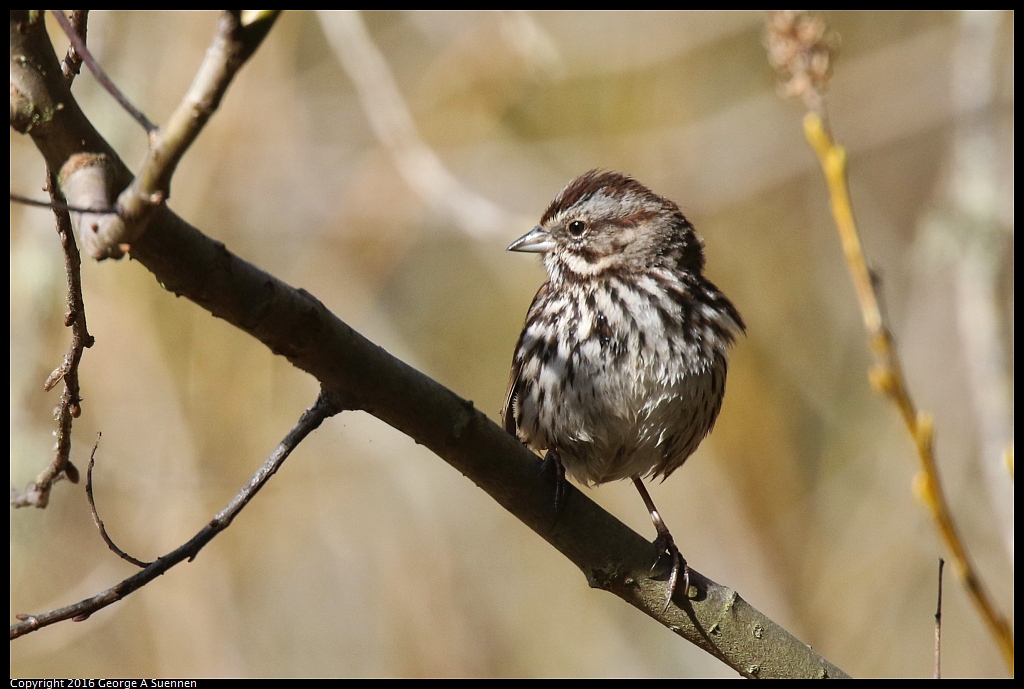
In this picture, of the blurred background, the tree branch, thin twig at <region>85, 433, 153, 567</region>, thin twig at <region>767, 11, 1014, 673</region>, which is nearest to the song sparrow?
the tree branch

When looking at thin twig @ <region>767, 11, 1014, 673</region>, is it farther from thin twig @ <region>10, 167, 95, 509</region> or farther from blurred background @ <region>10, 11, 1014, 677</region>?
blurred background @ <region>10, 11, 1014, 677</region>

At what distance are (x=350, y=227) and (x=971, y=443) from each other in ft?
13.2

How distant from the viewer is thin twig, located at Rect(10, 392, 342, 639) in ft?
5.94

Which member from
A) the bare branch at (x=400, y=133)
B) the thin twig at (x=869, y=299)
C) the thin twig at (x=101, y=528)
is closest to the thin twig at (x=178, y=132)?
the thin twig at (x=101, y=528)

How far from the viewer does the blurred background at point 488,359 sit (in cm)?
555

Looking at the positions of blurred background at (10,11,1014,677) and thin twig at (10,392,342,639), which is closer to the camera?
thin twig at (10,392,342,639)

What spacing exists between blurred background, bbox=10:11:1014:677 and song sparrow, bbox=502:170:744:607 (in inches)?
62.2

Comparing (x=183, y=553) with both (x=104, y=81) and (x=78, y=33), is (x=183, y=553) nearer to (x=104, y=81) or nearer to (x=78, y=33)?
(x=104, y=81)

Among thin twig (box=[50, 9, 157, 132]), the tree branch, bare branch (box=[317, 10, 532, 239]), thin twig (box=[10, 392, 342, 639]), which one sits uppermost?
bare branch (box=[317, 10, 532, 239])

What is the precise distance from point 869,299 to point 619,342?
3.38 feet

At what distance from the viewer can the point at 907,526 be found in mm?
6242

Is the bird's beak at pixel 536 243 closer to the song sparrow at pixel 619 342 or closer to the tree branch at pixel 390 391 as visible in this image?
the song sparrow at pixel 619 342

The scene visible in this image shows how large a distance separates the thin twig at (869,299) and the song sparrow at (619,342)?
900 millimetres

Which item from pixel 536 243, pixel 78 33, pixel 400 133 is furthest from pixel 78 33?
pixel 400 133
